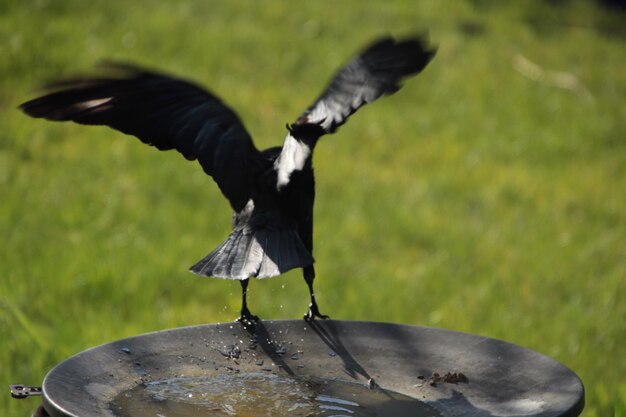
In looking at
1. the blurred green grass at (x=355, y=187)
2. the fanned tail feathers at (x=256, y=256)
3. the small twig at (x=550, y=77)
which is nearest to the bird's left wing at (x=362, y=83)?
the fanned tail feathers at (x=256, y=256)

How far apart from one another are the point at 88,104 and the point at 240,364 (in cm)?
93

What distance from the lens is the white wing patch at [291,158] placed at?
2.81m

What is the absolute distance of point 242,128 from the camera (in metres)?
3.03

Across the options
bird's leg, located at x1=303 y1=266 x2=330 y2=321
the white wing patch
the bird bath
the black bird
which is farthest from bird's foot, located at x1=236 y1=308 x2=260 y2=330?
the white wing patch

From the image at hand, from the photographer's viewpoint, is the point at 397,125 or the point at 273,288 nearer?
the point at 273,288

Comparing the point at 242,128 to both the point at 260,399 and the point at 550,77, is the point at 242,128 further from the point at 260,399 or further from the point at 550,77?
the point at 550,77

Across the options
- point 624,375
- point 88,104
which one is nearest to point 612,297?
point 624,375

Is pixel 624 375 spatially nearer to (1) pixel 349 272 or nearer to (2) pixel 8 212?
(1) pixel 349 272

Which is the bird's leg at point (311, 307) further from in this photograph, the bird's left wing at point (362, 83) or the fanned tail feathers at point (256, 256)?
the bird's left wing at point (362, 83)

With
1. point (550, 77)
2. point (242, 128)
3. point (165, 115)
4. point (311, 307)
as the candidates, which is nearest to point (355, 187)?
point (550, 77)

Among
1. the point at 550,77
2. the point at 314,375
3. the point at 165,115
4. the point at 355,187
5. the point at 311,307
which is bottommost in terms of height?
the point at 355,187

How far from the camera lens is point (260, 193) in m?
3.06

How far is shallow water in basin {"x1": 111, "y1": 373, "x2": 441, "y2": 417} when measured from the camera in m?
2.66

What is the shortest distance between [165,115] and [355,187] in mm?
4832
